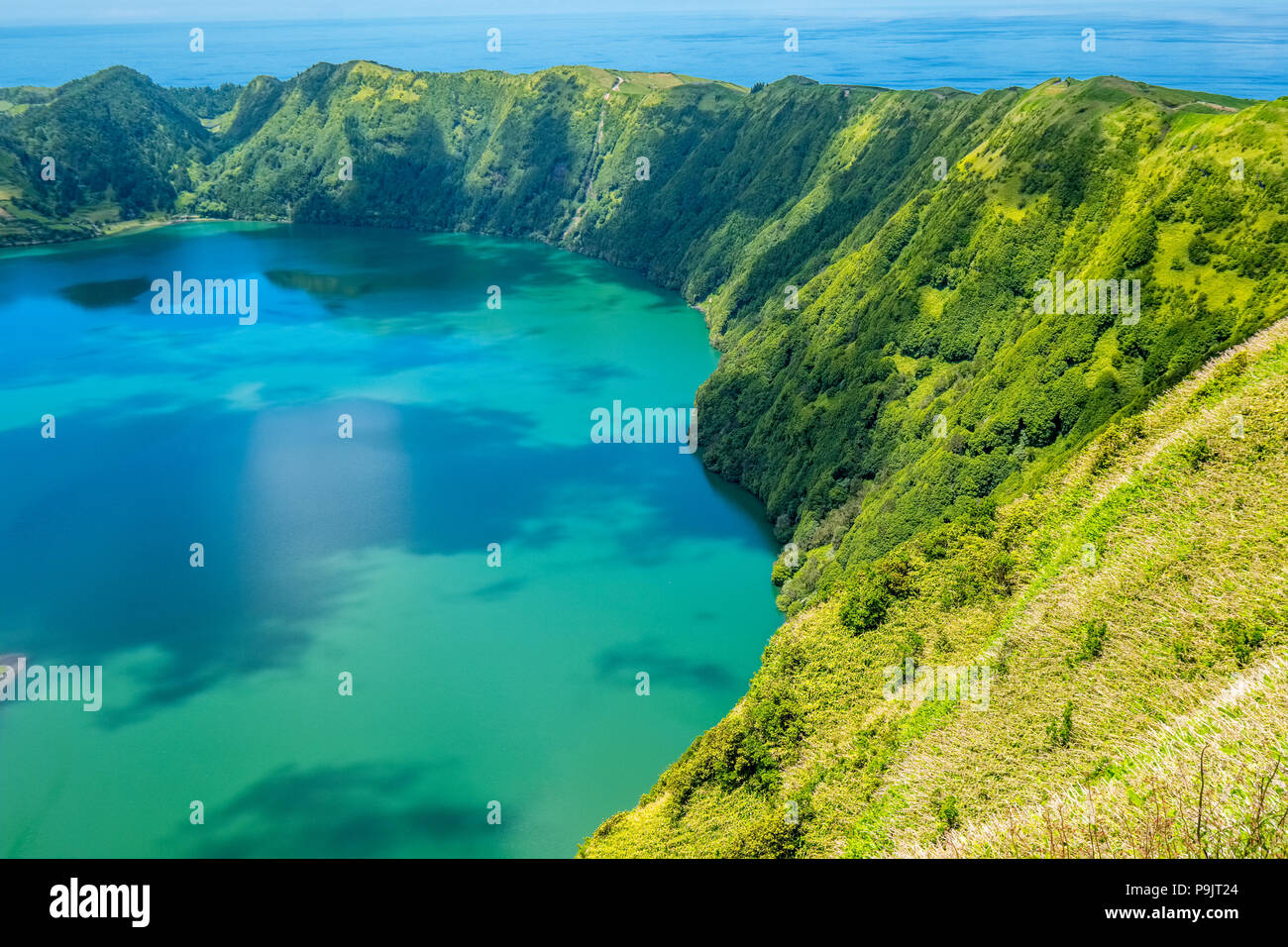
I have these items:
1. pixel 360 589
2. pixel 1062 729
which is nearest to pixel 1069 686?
pixel 1062 729

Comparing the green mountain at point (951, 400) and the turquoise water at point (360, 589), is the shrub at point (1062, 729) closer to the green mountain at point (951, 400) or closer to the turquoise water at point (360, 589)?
the green mountain at point (951, 400)

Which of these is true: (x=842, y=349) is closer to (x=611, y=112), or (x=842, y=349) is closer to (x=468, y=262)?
(x=468, y=262)

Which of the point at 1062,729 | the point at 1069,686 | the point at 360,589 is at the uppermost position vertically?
the point at 1069,686

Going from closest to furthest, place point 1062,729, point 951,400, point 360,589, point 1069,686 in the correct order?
point 1062,729
point 1069,686
point 951,400
point 360,589

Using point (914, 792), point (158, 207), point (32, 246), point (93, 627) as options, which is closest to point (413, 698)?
point (93, 627)

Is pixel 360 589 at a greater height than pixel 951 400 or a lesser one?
lesser

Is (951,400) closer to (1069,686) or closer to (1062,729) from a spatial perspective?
(1069,686)

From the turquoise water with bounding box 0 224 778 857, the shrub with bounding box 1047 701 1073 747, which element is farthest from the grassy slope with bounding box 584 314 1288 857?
the turquoise water with bounding box 0 224 778 857
